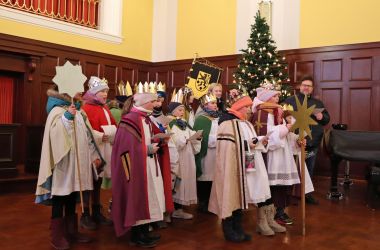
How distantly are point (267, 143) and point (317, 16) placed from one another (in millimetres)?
5362

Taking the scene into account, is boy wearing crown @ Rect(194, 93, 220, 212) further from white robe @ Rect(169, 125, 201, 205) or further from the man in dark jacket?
the man in dark jacket

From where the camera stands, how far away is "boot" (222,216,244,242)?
369cm

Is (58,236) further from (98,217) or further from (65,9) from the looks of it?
(65,9)

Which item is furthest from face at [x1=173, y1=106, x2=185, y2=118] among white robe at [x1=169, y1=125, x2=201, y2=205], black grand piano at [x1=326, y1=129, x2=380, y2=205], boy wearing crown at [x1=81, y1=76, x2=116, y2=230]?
black grand piano at [x1=326, y1=129, x2=380, y2=205]

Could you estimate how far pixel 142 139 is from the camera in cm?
348

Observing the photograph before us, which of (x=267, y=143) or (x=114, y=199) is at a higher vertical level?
(x=267, y=143)

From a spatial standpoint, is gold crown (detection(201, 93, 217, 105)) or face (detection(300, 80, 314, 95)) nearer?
gold crown (detection(201, 93, 217, 105))

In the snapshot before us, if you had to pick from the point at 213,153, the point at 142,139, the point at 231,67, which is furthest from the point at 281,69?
the point at 142,139

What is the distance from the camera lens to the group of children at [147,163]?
3.40m

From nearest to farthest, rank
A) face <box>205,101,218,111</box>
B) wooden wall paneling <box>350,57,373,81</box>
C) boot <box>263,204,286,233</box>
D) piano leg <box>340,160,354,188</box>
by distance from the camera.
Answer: boot <box>263,204,286,233</box> → face <box>205,101,218,111</box> → piano leg <box>340,160,354,188</box> → wooden wall paneling <box>350,57,373,81</box>

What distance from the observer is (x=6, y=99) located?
7.64m

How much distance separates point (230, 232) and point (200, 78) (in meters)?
2.56

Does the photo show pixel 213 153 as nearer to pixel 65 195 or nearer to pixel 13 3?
pixel 65 195

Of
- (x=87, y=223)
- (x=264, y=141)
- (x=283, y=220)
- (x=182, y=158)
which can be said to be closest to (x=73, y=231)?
(x=87, y=223)
